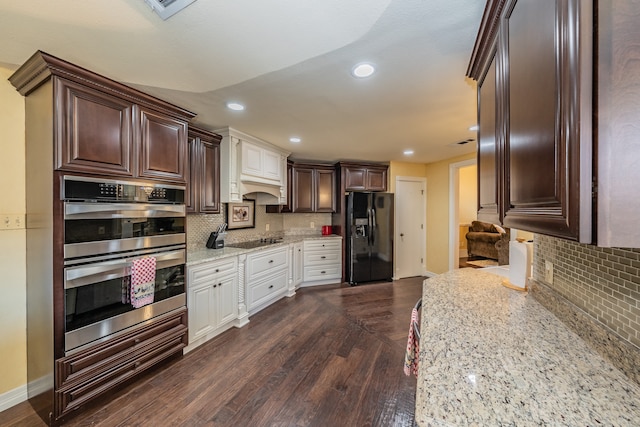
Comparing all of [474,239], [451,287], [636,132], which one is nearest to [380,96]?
[451,287]

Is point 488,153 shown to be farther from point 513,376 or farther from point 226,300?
point 226,300

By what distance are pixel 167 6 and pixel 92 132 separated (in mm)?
1053

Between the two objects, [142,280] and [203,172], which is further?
[203,172]

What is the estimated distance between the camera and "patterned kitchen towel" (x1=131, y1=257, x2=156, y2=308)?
1852mm

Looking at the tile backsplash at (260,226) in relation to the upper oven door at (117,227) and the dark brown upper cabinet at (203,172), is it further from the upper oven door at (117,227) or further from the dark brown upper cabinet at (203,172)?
the upper oven door at (117,227)

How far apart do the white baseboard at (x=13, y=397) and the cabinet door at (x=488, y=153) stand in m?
3.20

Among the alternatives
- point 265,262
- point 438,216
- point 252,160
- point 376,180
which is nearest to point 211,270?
point 265,262

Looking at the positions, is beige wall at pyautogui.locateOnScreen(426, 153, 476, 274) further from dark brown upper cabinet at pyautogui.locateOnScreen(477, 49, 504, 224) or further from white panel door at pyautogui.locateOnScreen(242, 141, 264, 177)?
dark brown upper cabinet at pyautogui.locateOnScreen(477, 49, 504, 224)

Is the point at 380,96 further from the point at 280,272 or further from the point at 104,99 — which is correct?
the point at 280,272

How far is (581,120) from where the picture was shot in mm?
502

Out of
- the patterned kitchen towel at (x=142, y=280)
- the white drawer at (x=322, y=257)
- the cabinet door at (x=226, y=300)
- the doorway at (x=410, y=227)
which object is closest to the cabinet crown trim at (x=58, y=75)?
the patterned kitchen towel at (x=142, y=280)

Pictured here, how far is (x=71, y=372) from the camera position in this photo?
1577 mm

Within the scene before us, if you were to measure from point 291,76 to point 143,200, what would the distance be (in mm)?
1444

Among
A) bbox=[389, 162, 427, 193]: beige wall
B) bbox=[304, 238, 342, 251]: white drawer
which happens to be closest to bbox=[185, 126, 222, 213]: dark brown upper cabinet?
bbox=[304, 238, 342, 251]: white drawer
